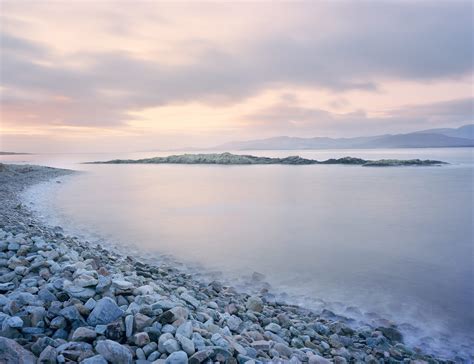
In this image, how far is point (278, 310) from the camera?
4.10m

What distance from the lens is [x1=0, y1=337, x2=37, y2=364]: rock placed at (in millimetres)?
2088

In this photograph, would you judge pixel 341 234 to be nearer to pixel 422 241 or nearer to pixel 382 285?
pixel 422 241

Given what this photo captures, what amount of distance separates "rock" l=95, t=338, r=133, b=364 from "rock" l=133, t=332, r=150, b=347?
135 millimetres

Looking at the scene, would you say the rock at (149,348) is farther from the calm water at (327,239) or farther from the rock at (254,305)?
the calm water at (327,239)

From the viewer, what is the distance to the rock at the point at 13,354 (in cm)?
209

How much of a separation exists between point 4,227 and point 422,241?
870 centimetres

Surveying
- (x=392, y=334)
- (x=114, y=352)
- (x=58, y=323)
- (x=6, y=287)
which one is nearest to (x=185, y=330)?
(x=114, y=352)

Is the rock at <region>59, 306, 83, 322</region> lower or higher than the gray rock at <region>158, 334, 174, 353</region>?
higher

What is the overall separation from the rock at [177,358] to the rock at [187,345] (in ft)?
0.30

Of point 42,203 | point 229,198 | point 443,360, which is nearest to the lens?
point 443,360

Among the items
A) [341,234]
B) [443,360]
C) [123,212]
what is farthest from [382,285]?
[123,212]

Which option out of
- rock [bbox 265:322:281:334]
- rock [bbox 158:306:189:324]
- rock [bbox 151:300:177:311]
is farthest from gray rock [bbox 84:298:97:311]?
rock [bbox 265:322:281:334]

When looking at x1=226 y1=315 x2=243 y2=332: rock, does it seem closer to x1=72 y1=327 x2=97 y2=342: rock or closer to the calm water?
x1=72 y1=327 x2=97 y2=342: rock

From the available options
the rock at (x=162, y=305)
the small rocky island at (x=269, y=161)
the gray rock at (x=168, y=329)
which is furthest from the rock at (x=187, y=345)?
the small rocky island at (x=269, y=161)
